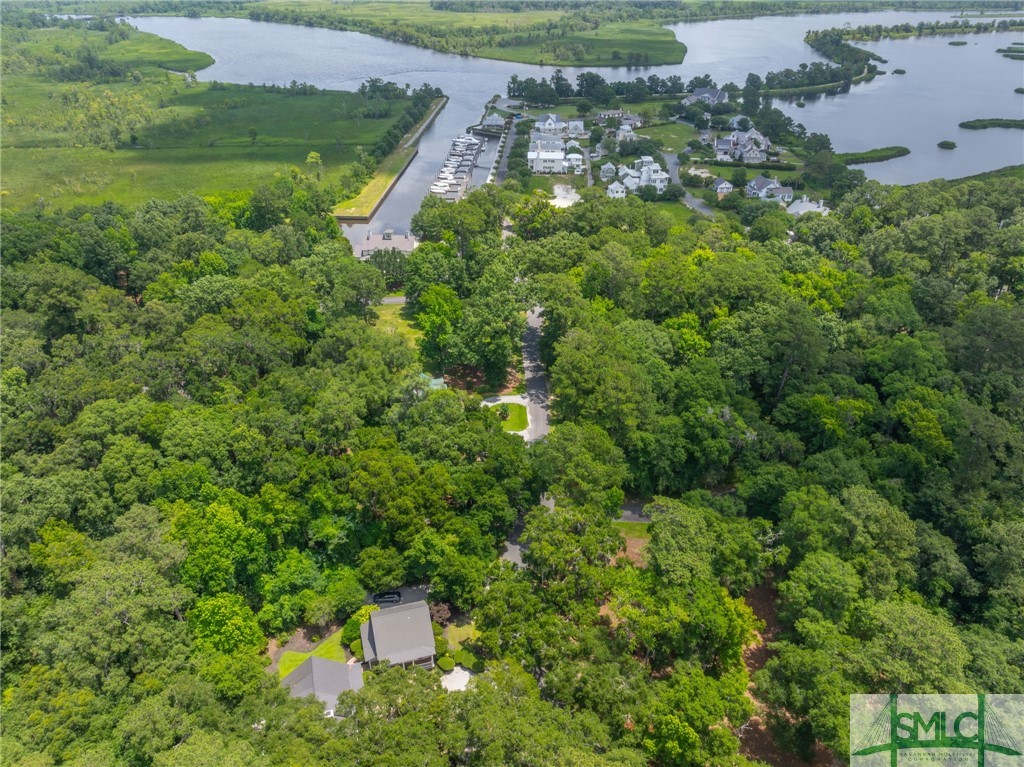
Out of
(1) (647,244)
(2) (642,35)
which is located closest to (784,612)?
(1) (647,244)

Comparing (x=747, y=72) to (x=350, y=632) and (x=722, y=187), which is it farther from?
(x=350, y=632)

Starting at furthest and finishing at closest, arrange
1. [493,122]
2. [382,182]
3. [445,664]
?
[493,122] → [382,182] → [445,664]

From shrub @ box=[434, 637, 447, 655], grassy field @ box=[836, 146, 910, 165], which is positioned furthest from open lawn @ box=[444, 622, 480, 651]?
grassy field @ box=[836, 146, 910, 165]

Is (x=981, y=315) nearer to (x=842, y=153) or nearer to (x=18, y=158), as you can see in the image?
(x=842, y=153)

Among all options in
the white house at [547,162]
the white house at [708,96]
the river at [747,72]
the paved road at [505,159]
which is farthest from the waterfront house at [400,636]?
→ the white house at [708,96]

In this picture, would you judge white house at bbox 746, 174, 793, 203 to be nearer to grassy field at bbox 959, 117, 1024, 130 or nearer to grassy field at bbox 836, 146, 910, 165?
grassy field at bbox 836, 146, 910, 165

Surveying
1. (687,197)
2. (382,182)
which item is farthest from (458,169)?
(687,197)
